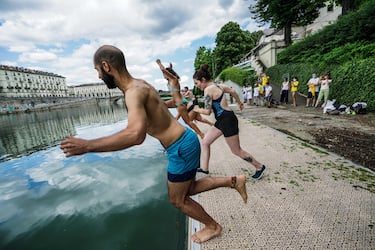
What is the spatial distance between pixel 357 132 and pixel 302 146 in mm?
2205

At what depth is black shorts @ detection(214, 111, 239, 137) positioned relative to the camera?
283cm

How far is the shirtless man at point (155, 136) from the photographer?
103cm

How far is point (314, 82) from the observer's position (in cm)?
928

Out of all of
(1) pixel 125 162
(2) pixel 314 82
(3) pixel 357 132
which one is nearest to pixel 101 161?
(1) pixel 125 162

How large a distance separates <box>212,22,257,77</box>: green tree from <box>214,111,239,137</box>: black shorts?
37.9 meters

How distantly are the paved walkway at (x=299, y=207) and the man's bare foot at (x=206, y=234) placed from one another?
0.15ft

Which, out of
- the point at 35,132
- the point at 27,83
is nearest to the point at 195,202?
the point at 35,132

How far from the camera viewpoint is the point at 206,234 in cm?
190

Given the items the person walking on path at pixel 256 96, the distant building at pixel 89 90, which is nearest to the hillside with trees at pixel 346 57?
the person walking on path at pixel 256 96

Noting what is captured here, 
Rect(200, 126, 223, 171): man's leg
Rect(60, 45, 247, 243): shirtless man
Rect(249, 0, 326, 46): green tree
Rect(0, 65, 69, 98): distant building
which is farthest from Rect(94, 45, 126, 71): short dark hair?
Rect(0, 65, 69, 98): distant building

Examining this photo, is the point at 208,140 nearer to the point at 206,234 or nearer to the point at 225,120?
the point at 225,120

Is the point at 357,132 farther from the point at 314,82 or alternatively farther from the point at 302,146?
the point at 314,82

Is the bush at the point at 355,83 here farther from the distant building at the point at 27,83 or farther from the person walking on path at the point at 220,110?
the distant building at the point at 27,83

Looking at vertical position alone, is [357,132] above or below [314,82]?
below
